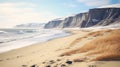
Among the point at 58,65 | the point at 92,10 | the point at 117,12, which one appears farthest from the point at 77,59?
the point at 92,10

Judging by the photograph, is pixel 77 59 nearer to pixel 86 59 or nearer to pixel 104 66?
pixel 86 59

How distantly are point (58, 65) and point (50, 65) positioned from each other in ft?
1.54

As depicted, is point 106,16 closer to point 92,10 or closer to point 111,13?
point 111,13

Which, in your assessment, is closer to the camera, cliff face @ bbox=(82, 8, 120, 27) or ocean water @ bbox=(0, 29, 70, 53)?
ocean water @ bbox=(0, 29, 70, 53)

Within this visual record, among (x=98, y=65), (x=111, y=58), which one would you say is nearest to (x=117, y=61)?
(x=111, y=58)

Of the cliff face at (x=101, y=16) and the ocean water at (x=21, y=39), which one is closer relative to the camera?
the ocean water at (x=21, y=39)

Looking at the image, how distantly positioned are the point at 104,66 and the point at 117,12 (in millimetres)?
101803

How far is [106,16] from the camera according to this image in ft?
339

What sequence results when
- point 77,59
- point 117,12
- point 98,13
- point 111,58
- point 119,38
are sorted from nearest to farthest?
point 111,58, point 77,59, point 119,38, point 117,12, point 98,13

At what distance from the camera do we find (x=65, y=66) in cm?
700

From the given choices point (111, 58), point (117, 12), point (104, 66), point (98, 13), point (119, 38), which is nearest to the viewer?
point (104, 66)

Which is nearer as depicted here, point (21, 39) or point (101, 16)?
point (21, 39)

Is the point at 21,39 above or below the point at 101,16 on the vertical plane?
below

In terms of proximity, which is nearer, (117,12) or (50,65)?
(50,65)
